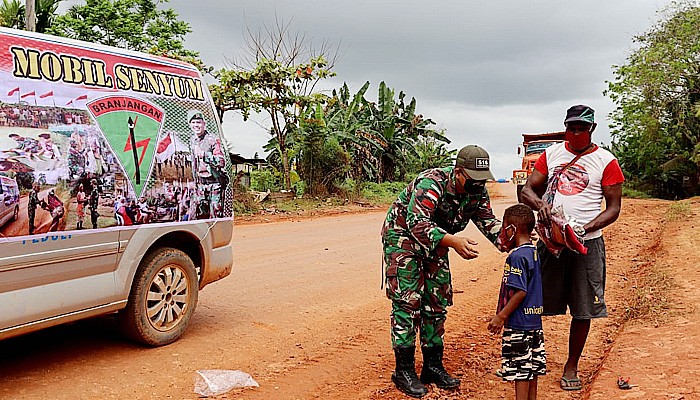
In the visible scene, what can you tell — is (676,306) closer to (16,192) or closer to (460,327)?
(460,327)

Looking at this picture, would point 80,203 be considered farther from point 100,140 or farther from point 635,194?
point 635,194

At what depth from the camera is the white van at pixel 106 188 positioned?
4.20 m

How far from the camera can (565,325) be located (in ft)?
20.6

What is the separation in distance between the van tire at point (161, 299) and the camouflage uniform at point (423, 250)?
6.39 ft

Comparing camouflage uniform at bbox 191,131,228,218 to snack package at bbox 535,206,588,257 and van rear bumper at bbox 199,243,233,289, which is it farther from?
snack package at bbox 535,206,588,257

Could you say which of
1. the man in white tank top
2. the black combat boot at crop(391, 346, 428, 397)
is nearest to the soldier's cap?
the black combat boot at crop(391, 346, 428, 397)

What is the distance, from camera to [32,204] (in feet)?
13.8

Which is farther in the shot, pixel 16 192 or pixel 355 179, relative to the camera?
pixel 355 179

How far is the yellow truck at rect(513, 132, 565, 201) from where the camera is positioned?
24.0 metres

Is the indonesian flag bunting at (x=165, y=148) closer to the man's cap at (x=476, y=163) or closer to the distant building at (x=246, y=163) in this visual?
the man's cap at (x=476, y=163)

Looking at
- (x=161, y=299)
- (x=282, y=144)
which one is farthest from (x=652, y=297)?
(x=282, y=144)

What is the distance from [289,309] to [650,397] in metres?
3.73

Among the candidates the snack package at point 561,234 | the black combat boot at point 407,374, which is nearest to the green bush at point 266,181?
the black combat boot at point 407,374

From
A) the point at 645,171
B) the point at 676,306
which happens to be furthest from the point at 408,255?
the point at 645,171
